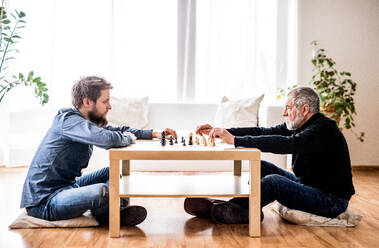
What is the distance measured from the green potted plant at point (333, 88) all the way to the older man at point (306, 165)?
1980 mm

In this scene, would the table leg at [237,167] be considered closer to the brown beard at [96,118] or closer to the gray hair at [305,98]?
the gray hair at [305,98]

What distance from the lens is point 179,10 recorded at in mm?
4863

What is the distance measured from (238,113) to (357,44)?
1675 millimetres

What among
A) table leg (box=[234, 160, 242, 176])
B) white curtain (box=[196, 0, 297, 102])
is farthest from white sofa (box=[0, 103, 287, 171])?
table leg (box=[234, 160, 242, 176])

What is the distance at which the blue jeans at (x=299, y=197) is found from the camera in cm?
234

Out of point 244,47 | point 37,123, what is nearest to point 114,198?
point 37,123

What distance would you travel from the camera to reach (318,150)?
232 cm

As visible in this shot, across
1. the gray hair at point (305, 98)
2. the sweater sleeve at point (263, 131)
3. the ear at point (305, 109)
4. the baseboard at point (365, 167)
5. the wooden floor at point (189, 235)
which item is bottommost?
the wooden floor at point (189, 235)

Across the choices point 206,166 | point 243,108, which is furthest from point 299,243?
point 243,108

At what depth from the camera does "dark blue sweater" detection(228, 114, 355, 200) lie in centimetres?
224

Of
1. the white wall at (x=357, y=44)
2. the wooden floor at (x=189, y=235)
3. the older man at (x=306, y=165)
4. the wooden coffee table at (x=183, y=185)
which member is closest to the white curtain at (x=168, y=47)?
the white wall at (x=357, y=44)

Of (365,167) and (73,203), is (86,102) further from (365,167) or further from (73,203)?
(365,167)

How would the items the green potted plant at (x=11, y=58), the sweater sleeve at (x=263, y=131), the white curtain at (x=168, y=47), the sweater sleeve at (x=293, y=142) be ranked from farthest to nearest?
the white curtain at (x=168, y=47), the green potted plant at (x=11, y=58), the sweater sleeve at (x=263, y=131), the sweater sleeve at (x=293, y=142)

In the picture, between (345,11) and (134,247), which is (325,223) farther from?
(345,11)
